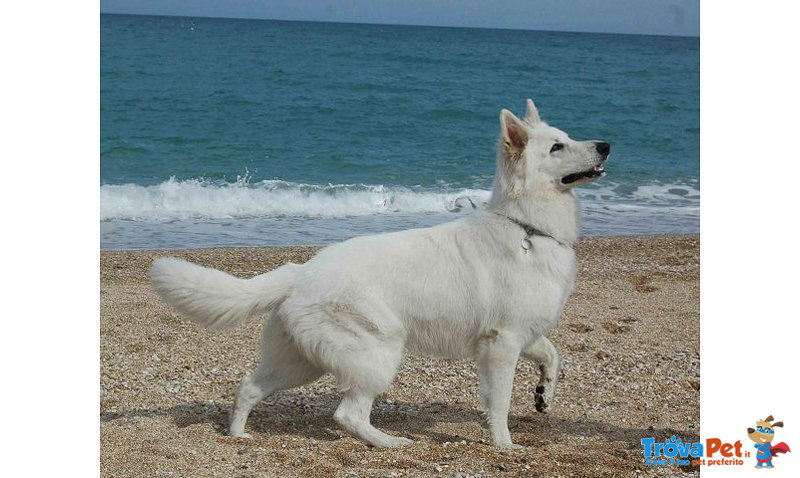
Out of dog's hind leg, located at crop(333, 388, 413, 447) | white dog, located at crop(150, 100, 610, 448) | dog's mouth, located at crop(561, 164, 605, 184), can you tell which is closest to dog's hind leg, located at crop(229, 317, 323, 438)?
white dog, located at crop(150, 100, 610, 448)

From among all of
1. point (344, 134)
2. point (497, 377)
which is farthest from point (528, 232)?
point (344, 134)

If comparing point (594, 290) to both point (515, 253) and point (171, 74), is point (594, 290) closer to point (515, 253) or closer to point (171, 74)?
point (515, 253)

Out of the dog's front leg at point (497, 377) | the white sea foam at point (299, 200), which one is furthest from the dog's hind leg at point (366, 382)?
the white sea foam at point (299, 200)

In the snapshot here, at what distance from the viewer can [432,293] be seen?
5426 millimetres

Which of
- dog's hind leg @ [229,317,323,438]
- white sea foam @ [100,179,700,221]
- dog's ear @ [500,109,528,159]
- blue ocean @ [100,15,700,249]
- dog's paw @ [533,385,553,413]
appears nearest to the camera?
dog's ear @ [500,109,528,159]

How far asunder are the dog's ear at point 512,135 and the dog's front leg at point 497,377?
1112 mm

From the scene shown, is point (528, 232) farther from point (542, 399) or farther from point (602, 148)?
point (542, 399)

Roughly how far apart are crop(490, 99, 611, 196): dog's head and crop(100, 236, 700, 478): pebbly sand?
5.38ft

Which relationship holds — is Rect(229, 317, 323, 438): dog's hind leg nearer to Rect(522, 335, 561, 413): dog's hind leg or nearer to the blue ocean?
Rect(522, 335, 561, 413): dog's hind leg

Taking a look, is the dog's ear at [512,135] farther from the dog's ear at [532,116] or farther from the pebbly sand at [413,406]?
the pebbly sand at [413,406]

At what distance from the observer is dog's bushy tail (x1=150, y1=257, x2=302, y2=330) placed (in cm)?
542

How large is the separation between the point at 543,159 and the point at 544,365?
1369 mm

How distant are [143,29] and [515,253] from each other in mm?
63688

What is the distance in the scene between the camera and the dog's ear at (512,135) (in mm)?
5316
